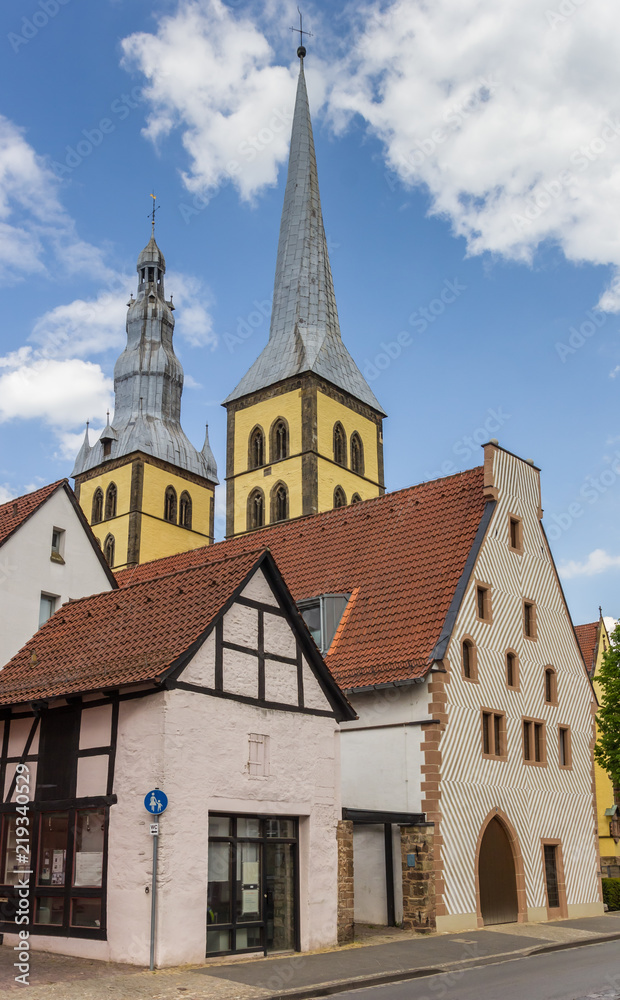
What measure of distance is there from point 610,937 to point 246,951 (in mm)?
9363

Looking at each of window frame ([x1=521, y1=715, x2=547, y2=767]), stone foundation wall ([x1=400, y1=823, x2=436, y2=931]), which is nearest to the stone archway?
stone foundation wall ([x1=400, y1=823, x2=436, y2=931])

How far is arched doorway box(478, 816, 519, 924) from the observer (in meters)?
23.6

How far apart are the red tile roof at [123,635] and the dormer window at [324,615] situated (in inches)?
278

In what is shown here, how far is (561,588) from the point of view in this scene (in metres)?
29.9

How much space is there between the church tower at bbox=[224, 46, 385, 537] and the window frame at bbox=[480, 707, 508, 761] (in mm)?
39468

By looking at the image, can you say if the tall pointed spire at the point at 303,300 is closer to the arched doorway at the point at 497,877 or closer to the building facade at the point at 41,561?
the building facade at the point at 41,561

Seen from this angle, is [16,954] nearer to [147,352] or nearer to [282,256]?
[282,256]

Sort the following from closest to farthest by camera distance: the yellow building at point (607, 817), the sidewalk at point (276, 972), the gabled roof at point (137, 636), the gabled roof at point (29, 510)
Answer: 1. the sidewalk at point (276, 972)
2. the gabled roof at point (137, 636)
3. the gabled roof at point (29, 510)
4. the yellow building at point (607, 817)

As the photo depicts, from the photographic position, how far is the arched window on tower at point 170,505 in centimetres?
7906

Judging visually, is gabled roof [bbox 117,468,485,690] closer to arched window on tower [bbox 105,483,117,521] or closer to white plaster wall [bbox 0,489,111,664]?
white plaster wall [bbox 0,489,111,664]

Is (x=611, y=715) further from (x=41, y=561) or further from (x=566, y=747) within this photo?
(x=41, y=561)

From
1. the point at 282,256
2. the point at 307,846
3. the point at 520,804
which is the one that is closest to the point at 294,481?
the point at 282,256

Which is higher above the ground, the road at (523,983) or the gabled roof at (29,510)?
the gabled roof at (29,510)

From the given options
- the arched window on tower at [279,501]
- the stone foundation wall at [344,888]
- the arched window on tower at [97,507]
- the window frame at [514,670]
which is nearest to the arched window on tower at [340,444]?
the arched window on tower at [279,501]
